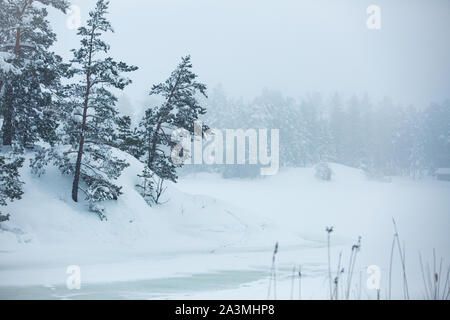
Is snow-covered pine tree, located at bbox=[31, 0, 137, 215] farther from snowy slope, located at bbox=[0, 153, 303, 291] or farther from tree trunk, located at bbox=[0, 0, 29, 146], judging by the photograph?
tree trunk, located at bbox=[0, 0, 29, 146]

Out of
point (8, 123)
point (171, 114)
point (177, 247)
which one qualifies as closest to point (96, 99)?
point (8, 123)

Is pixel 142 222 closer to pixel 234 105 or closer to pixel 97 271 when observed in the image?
pixel 97 271

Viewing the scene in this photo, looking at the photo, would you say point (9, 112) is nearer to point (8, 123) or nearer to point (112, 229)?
point (8, 123)

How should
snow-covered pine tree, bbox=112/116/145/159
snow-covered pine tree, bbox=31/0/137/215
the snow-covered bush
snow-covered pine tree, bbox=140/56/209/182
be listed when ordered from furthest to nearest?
the snow-covered bush
snow-covered pine tree, bbox=140/56/209/182
snow-covered pine tree, bbox=112/116/145/159
snow-covered pine tree, bbox=31/0/137/215

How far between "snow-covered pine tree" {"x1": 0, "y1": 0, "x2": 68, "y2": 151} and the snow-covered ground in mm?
1950

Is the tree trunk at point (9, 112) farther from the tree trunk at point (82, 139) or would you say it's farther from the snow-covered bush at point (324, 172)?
the snow-covered bush at point (324, 172)

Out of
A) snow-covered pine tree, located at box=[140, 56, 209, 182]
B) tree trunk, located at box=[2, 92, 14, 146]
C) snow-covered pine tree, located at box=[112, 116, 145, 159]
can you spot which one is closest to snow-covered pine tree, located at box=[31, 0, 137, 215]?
snow-covered pine tree, located at box=[112, 116, 145, 159]

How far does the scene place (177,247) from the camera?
59.0 ft

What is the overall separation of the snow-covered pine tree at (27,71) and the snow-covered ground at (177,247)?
6.40 ft

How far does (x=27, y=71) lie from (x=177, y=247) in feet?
28.9

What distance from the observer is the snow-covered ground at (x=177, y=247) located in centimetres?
1068

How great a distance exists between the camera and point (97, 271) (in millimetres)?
12758

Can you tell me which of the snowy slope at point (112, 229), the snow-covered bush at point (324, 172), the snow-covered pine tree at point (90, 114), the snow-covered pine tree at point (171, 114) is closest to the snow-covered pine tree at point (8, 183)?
the snowy slope at point (112, 229)

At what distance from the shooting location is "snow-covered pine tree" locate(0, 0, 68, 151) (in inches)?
655
